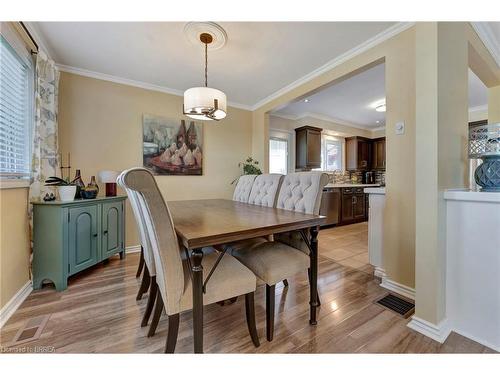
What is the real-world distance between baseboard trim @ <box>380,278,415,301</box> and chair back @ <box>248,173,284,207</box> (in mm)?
1236

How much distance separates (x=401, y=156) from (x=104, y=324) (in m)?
2.63

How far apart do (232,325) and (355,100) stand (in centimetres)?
401

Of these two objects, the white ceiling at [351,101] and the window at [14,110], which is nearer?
the window at [14,110]

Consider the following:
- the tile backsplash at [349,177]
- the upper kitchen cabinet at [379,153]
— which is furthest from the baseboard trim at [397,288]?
the upper kitchen cabinet at [379,153]

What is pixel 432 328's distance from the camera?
4.25 feet

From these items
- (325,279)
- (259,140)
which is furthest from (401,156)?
(259,140)

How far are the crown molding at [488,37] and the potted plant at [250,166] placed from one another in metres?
2.87

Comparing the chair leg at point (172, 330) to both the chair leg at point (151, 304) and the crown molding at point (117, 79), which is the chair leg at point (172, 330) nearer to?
the chair leg at point (151, 304)

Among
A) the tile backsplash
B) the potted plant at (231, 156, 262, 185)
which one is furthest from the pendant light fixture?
the tile backsplash

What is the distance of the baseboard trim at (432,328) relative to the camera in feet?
4.19

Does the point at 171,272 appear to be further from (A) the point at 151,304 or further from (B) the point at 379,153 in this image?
(B) the point at 379,153

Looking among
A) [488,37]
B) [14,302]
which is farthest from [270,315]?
[488,37]

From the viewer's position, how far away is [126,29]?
6.24 ft
